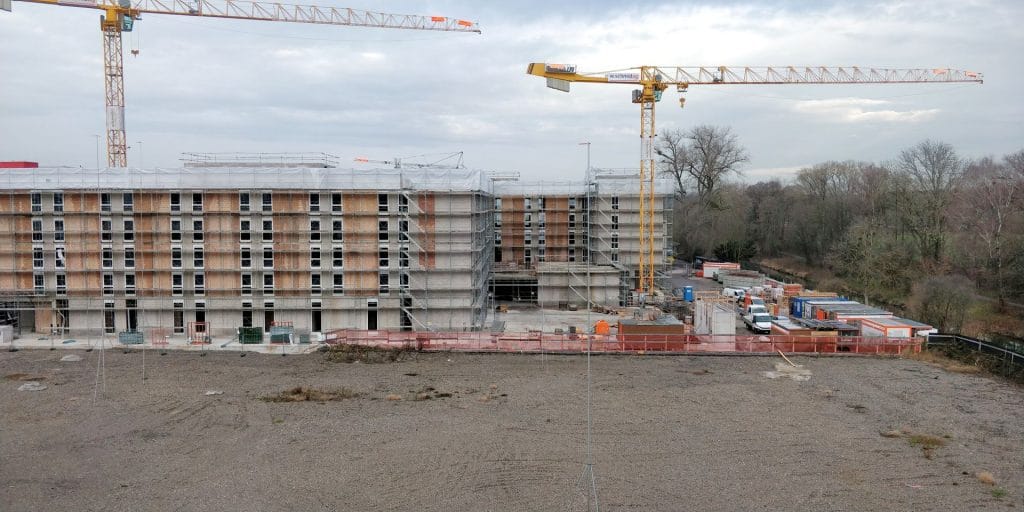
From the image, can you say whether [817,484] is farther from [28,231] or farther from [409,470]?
[28,231]

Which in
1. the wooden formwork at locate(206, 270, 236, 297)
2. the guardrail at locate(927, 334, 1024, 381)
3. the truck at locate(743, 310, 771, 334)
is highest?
the wooden formwork at locate(206, 270, 236, 297)

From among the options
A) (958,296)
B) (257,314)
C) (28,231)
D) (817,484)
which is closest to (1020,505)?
(817,484)

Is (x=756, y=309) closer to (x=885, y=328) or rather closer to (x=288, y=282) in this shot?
(x=885, y=328)

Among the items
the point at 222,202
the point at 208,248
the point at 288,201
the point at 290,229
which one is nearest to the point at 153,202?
the point at 222,202

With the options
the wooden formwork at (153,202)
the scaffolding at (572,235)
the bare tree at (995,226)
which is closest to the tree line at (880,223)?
the bare tree at (995,226)

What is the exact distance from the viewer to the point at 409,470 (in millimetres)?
15883

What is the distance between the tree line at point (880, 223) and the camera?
38.9 m

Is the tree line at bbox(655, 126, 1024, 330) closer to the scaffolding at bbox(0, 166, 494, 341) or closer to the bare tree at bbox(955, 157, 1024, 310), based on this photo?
the bare tree at bbox(955, 157, 1024, 310)

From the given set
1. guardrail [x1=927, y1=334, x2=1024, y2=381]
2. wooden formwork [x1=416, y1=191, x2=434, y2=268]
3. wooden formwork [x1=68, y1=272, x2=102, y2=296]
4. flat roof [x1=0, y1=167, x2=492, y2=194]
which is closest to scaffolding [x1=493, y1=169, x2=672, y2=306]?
wooden formwork [x1=416, y1=191, x2=434, y2=268]

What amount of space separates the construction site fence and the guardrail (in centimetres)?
119

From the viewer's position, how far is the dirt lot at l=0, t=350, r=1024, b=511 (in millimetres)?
14578

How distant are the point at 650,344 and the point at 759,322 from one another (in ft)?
23.5

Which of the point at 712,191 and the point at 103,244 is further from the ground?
the point at 712,191

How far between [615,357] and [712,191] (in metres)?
47.6
